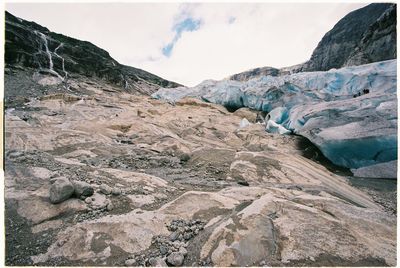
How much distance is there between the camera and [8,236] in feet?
10.8

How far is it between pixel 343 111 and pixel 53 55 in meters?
30.1

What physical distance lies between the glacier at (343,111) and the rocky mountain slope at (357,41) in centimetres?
1868

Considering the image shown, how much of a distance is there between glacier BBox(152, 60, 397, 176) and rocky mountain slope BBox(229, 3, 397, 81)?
18679mm

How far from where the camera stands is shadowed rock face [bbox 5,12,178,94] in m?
26.2

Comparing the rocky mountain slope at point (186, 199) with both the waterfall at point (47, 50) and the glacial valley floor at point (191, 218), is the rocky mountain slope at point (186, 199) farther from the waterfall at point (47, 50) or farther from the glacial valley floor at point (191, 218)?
the waterfall at point (47, 50)

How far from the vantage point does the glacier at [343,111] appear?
9.11 metres

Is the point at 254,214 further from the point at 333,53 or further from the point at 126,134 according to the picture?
the point at 333,53

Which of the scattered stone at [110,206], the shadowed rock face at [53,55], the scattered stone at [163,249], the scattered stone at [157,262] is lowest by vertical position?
the scattered stone at [157,262]

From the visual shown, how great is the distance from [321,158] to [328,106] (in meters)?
2.48

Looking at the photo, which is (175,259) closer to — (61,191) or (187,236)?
(187,236)

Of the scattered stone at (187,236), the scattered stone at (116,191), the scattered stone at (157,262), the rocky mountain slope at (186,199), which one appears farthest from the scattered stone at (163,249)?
the scattered stone at (116,191)

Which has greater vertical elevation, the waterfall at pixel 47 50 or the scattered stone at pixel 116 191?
the waterfall at pixel 47 50

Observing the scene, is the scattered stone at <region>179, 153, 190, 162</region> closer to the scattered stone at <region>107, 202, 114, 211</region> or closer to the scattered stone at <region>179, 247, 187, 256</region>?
the scattered stone at <region>107, 202, 114, 211</region>

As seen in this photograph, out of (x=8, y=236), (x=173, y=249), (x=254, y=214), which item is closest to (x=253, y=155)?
(x=254, y=214)
